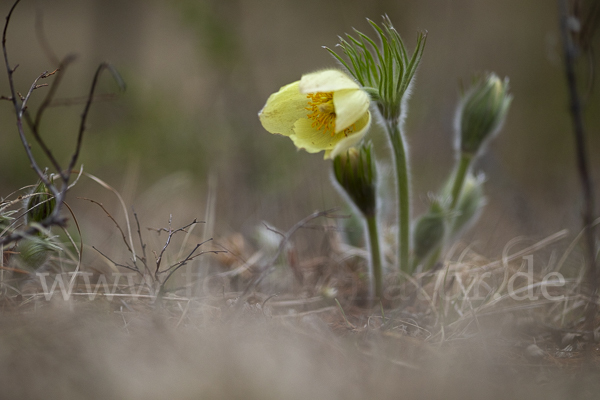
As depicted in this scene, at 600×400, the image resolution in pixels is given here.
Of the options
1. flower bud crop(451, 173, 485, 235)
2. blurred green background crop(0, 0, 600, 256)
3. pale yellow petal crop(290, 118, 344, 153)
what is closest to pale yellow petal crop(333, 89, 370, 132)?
pale yellow petal crop(290, 118, 344, 153)

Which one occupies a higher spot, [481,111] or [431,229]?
[481,111]

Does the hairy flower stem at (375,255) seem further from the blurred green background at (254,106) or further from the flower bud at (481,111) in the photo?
the blurred green background at (254,106)

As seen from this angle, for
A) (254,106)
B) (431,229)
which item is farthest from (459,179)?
(254,106)

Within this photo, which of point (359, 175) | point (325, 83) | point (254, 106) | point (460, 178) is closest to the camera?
point (325, 83)

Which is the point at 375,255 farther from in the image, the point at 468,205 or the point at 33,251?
the point at 33,251

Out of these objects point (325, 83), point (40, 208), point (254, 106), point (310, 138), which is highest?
point (254, 106)

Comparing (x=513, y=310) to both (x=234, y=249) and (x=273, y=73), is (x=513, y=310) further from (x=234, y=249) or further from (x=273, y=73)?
(x=273, y=73)
